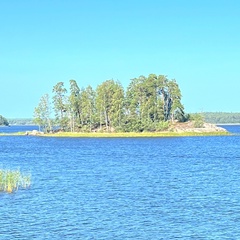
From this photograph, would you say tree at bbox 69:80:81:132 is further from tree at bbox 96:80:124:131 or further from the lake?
the lake

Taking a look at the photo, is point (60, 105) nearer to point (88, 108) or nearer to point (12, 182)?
point (88, 108)

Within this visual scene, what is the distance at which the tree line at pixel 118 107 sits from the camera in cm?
16375

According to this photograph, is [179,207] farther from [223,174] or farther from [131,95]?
[131,95]

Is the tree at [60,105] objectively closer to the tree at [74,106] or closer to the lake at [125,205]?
the tree at [74,106]

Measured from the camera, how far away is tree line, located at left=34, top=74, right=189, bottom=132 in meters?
164

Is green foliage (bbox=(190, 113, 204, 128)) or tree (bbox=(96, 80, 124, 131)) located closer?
tree (bbox=(96, 80, 124, 131))

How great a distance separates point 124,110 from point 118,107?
14.4 feet

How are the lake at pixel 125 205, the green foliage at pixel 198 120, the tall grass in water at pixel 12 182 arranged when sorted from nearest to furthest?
the lake at pixel 125 205 < the tall grass in water at pixel 12 182 < the green foliage at pixel 198 120

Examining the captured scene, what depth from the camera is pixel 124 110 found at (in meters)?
166

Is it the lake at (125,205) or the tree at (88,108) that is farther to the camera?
the tree at (88,108)

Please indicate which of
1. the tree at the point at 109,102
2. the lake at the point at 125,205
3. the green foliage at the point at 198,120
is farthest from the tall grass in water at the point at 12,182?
the green foliage at the point at 198,120

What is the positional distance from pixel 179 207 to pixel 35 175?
2417 cm

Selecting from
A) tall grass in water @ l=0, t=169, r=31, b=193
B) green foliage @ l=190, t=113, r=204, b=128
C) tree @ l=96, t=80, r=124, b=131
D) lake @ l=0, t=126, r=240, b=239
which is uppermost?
tree @ l=96, t=80, r=124, b=131

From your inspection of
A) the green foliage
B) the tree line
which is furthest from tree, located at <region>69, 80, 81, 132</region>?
the green foliage
